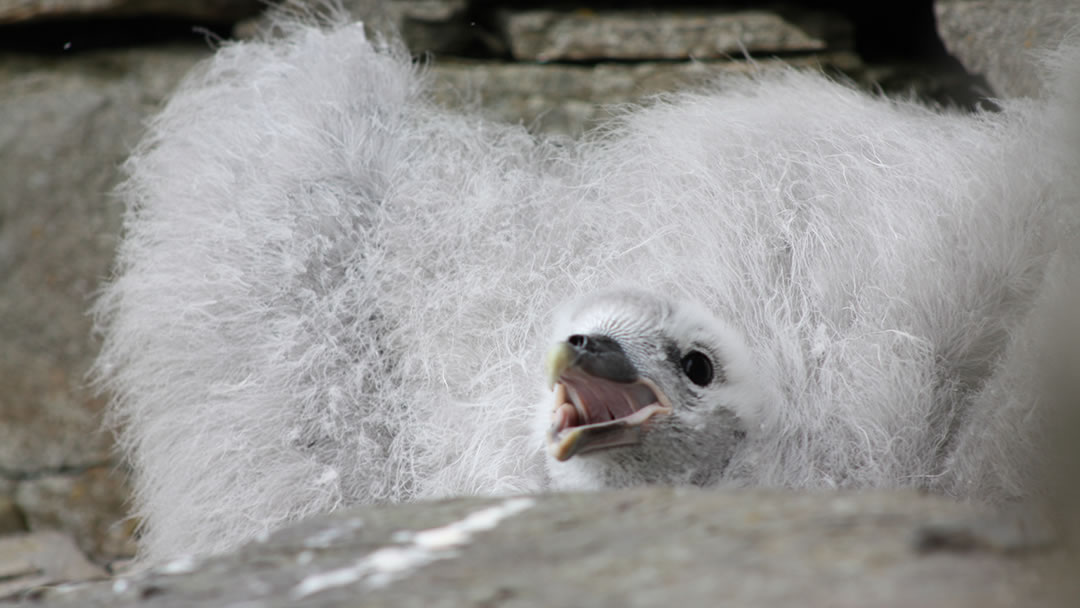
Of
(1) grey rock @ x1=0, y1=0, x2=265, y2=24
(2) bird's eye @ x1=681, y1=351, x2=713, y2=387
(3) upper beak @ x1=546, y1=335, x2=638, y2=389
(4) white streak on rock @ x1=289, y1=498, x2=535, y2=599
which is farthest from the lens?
(1) grey rock @ x1=0, y1=0, x2=265, y2=24

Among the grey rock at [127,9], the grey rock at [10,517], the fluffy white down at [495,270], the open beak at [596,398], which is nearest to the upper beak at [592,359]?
the open beak at [596,398]

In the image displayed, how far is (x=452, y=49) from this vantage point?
206cm

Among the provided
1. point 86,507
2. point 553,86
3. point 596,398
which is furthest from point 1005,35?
point 86,507

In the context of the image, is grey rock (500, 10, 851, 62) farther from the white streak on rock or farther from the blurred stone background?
the white streak on rock

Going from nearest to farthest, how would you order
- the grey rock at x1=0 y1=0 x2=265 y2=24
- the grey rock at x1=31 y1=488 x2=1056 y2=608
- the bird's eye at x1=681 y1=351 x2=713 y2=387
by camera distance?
the grey rock at x1=31 y1=488 x2=1056 y2=608 → the bird's eye at x1=681 y1=351 x2=713 y2=387 → the grey rock at x1=0 y1=0 x2=265 y2=24

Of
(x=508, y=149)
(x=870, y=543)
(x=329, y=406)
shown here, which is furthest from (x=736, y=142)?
(x=870, y=543)

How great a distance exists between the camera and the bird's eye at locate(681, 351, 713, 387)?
1265 mm

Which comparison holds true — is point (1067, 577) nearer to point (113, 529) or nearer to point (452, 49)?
point (452, 49)

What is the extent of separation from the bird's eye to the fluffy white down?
8 centimetres

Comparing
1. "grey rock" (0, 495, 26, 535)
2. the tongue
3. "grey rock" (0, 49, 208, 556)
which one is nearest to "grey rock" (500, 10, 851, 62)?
"grey rock" (0, 49, 208, 556)

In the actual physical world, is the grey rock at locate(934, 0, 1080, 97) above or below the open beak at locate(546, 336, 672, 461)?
above

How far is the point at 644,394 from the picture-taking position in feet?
4.01

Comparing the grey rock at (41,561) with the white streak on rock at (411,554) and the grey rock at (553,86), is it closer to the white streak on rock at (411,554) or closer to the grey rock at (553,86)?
the grey rock at (553,86)

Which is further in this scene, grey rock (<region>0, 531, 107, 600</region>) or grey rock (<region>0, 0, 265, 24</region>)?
grey rock (<region>0, 0, 265, 24</region>)
